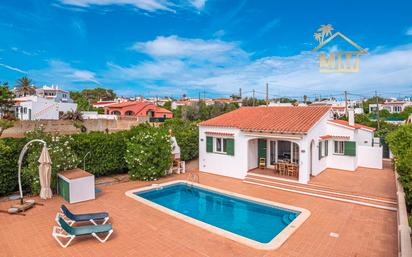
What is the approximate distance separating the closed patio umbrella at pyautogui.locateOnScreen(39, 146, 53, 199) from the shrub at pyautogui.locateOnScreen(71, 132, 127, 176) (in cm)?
290

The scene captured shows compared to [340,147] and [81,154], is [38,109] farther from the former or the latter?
[340,147]

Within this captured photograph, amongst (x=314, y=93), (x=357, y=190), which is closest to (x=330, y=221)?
(x=357, y=190)

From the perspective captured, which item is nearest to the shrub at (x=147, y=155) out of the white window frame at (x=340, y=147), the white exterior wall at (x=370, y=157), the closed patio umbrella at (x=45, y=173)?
the closed patio umbrella at (x=45, y=173)

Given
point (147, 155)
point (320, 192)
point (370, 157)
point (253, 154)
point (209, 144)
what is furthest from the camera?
point (370, 157)

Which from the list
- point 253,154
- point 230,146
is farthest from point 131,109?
point 253,154

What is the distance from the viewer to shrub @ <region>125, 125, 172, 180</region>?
1731cm

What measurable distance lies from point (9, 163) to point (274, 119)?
17251mm

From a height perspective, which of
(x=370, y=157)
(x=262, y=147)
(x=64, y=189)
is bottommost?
(x=64, y=189)

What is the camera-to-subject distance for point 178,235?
950cm

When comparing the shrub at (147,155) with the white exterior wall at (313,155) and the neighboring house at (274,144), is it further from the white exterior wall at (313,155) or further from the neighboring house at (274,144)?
the white exterior wall at (313,155)

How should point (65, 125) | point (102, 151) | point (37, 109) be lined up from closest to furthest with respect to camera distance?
point (102, 151) → point (65, 125) → point (37, 109)

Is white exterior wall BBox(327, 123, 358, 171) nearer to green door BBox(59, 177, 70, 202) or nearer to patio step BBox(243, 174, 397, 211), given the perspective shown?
patio step BBox(243, 174, 397, 211)

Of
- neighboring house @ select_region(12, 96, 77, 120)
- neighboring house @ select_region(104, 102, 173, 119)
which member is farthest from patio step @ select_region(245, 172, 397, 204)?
neighboring house @ select_region(104, 102, 173, 119)

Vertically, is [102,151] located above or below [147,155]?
above
